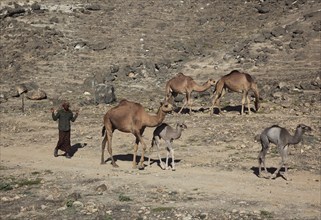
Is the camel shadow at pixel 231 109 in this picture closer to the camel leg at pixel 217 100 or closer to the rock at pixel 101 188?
the camel leg at pixel 217 100

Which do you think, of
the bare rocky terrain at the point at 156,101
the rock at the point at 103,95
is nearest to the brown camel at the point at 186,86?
the bare rocky terrain at the point at 156,101

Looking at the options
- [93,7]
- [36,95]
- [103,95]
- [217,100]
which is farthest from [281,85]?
[93,7]

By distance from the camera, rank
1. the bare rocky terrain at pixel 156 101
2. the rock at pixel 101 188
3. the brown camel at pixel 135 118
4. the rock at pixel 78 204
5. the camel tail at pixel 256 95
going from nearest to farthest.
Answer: the rock at pixel 78 204 → the bare rocky terrain at pixel 156 101 → the rock at pixel 101 188 → the brown camel at pixel 135 118 → the camel tail at pixel 256 95

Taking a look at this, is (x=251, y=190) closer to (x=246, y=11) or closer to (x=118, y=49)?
(x=118, y=49)

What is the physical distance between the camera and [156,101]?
1203 inches

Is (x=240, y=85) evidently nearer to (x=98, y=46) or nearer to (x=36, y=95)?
(x=36, y=95)

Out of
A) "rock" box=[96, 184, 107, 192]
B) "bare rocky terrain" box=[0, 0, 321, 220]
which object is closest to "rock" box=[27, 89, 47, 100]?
"bare rocky terrain" box=[0, 0, 321, 220]

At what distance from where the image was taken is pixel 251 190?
1561 centimetres

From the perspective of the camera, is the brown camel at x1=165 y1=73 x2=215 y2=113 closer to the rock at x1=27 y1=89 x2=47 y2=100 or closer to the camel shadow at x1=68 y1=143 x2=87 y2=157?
the camel shadow at x1=68 y1=143 x2=87 y2=157

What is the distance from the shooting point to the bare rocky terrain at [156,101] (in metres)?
14.9

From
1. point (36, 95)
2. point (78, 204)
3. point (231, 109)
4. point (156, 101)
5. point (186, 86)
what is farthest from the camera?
point (36, 95)

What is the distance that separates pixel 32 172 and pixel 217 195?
651 cm

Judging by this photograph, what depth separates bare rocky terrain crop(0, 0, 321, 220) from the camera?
14.9m

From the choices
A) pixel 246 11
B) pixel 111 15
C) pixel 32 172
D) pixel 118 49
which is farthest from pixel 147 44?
pixel 32 172
